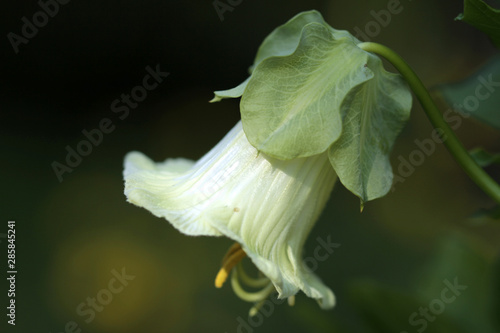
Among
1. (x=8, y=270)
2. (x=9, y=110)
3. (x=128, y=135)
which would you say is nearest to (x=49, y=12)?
(x=9, y=110)

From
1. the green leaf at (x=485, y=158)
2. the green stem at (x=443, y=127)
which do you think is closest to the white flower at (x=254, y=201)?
the green stem at (x=443, y=127)

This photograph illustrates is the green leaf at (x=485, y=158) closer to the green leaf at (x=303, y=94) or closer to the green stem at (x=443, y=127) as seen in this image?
the green stem at (x=443, y=127)

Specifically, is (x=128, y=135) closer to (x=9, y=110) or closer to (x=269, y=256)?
(x=9, y=110)

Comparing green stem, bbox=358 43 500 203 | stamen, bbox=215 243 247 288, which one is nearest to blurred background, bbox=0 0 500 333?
stamen, bbox=215 243 247 288

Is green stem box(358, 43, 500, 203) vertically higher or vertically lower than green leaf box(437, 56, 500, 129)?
higher

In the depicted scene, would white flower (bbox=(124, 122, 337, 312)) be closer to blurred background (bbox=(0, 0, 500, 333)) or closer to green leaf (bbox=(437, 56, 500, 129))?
green leaf (bbox=(437, 56, 500, 129))
